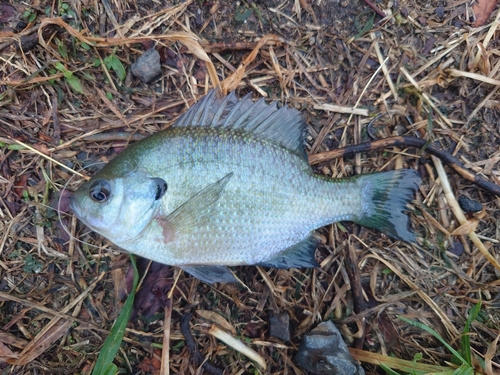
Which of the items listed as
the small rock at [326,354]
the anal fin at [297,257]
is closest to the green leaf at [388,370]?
the small rock at [326,354]

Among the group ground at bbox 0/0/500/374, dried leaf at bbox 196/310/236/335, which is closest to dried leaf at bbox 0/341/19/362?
ground at bbox 0/0/500/374

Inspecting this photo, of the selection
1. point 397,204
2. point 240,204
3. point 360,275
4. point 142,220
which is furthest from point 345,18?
point 142,220

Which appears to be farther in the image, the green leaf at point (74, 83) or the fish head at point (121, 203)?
the green leaf at point (74, 83)

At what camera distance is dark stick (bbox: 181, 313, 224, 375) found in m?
2.62

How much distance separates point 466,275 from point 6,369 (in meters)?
3.69

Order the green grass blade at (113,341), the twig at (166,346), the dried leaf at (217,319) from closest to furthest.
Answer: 1. the green grass blade at (113,341)
2. the twig at (166,346)
3. the dried leaf at (217,319)

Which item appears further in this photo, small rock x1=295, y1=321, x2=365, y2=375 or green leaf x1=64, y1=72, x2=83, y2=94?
green leaf x1=64, y1=72, x2=83, y2=94

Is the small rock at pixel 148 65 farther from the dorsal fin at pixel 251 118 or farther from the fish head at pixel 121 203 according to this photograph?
the fish head at pixel 121 203

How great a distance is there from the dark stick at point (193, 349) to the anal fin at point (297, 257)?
0.77 metres

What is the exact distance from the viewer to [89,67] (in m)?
2.79

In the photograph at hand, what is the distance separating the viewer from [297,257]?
2514mm

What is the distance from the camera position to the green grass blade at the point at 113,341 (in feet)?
7.64

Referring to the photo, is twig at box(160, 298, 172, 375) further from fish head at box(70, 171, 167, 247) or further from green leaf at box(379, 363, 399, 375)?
green leaf at box(379, 363, 399, 375)

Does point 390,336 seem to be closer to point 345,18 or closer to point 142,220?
point 142,220
